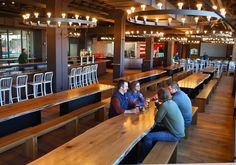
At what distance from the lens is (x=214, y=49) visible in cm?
2533

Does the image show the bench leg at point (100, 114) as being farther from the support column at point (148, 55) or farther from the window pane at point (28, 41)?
the window pane at point (28, 41)

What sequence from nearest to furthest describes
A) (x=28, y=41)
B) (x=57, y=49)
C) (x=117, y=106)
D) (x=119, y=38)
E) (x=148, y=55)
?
(x=117, y=106)
(x=57, y=49)
(x=119, y=38)
(x=28, y=41)
(x=148, y=55)

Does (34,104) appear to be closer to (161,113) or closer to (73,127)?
(73,127)

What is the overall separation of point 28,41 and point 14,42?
1.02m

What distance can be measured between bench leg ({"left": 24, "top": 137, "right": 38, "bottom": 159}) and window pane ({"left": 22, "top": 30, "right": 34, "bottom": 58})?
1142 cm

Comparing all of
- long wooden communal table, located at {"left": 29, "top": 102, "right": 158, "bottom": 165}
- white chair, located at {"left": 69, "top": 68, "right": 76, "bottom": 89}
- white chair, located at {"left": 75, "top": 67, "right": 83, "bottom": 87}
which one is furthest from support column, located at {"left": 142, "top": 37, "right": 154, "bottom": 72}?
long wooden communal table, located at {"left": 29, "top": 102, "right": 158, "bottom": 165}

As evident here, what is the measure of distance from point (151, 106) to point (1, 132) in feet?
8.75

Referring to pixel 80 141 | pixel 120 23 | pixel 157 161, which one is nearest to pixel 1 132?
pixel 80 141

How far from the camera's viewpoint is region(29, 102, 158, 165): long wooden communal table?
2.20 metres

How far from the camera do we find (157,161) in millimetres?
2852

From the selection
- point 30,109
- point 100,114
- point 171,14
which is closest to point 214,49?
point 100,114

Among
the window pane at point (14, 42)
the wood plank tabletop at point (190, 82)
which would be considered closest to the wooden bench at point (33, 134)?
the wood plank tabletop at point (190, 82)

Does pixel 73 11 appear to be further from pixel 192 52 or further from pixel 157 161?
pixel 192 52

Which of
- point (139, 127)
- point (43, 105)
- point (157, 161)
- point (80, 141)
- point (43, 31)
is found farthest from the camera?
point (43, 31)
